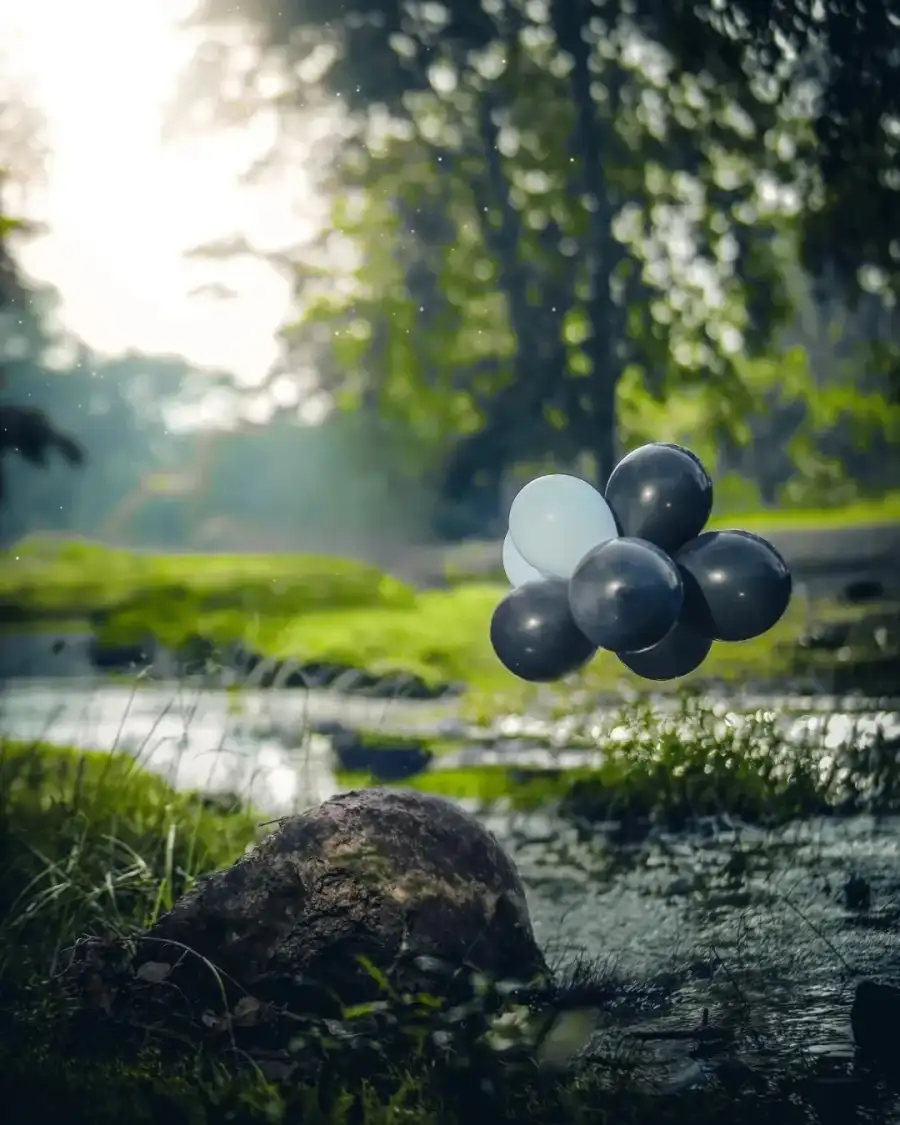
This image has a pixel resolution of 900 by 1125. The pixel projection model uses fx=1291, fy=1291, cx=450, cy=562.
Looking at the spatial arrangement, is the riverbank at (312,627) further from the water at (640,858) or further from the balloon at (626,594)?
the balloon at (626,594)

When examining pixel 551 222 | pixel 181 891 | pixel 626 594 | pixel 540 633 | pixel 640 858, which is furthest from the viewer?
pixel 551 222

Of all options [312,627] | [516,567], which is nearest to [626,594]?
[516,567]

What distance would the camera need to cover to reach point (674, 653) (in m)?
2.18

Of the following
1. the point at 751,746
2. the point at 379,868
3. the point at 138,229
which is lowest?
the point at 379,868

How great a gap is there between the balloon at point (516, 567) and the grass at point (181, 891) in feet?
1.79

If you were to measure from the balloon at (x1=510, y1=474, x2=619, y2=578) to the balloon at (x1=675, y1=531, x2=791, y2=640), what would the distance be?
154 millimetres

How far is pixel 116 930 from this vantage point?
2.41 meters

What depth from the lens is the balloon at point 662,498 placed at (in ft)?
7.00

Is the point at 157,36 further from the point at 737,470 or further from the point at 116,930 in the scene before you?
the point at 116,930

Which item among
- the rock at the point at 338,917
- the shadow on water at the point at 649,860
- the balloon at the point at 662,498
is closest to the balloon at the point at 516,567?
the balloon at the point at 662,498

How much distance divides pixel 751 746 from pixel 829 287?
3.38 ft

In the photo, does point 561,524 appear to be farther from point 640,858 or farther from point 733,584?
point 640,858

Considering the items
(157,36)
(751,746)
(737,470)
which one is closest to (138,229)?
(157,36)

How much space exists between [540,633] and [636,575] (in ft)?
0.69
